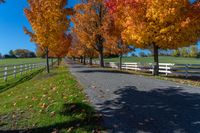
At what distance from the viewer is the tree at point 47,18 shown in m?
22.5

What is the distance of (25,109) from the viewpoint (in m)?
9.95

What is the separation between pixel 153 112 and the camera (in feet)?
26.8

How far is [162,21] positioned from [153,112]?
11850 mm

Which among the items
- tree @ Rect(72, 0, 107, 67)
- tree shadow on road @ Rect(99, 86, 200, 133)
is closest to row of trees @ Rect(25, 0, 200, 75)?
tree shadow on road @ Rect(99, 86, 200, 133)

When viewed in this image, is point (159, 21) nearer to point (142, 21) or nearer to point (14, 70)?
point (142, 21)

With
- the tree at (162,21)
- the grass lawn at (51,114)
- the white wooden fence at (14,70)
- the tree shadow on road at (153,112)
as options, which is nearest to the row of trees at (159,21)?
the tree at (162,21)

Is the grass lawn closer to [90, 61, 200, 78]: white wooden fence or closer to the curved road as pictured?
the curved road

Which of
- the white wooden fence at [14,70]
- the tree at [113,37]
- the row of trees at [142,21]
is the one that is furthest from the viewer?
the tree at [113,37]

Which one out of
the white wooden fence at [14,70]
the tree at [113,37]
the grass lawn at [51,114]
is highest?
the tree at [113,37]

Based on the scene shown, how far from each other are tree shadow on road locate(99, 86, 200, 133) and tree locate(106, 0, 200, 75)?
8942 mm

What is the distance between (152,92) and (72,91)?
3256 millimetres

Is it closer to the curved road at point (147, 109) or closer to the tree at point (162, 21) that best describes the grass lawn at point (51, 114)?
the curved road at point (147, 109)

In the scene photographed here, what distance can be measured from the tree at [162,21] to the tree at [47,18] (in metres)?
4.86

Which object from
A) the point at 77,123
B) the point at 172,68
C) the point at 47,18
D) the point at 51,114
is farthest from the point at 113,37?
the point at 77,123
